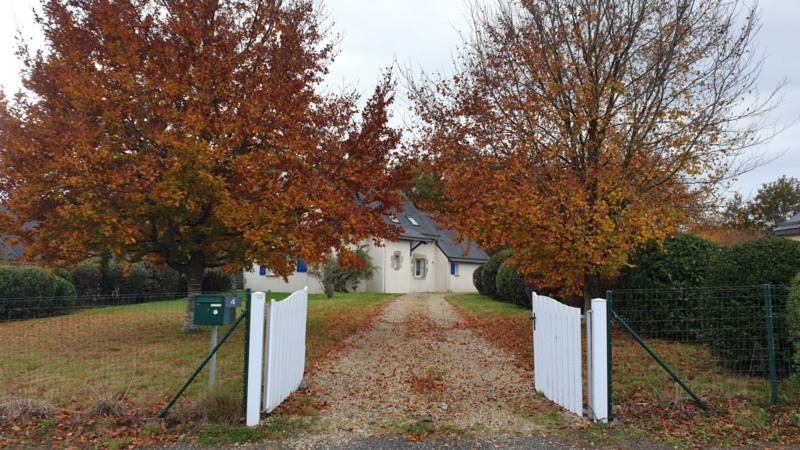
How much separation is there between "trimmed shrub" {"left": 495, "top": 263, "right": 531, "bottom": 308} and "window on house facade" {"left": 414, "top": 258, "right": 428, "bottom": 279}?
8.12 m

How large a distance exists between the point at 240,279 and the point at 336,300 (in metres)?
10.7

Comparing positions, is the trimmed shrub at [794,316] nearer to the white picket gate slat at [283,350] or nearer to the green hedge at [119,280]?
the white picket gate slat at [283,350]

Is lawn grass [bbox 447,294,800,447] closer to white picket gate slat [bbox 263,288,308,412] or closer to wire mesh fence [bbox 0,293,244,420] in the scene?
white picket gate slat [bbox 263,288,308,412]

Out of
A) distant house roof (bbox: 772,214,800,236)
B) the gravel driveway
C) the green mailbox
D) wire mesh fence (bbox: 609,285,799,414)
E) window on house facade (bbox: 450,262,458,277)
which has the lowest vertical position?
the gravel driveway

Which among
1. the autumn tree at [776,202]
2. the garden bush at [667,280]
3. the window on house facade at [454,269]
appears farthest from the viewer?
the autumn tree at [776,202]

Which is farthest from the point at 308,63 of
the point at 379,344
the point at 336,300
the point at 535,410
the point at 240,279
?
the point at 240,279

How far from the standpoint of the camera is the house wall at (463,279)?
A: 95.3 ft

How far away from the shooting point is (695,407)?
18.6 feet

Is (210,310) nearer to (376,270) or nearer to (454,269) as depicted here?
(376,270)

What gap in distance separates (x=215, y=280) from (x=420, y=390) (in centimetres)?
1989

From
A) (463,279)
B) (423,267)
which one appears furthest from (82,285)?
(463,279)

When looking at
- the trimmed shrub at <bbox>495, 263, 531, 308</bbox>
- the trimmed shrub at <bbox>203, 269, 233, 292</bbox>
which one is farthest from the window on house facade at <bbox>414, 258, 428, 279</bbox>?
the trimmed shrub at <bbox>203, 269, 233, 292</bbox>

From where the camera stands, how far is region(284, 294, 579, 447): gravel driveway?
5.34 metres

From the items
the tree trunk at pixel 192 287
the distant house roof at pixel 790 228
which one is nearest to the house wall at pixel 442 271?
the distant house roof at pixel 790 228
